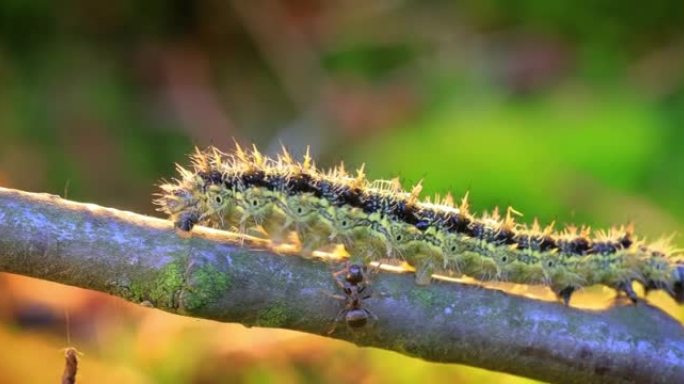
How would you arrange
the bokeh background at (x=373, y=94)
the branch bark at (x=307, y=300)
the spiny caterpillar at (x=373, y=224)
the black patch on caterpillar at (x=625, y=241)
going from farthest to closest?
the bokeh background at (x=373, y=94) < the black patch on caterpillar at (x=625, y=241) < the spiny caterpillar at (x=373, y=224) < the branch bark at (x=307, y=300)

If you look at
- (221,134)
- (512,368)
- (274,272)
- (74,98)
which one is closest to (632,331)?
(512,368)

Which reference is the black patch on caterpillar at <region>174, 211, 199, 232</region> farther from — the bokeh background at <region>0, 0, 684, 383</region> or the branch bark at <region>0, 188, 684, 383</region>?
the bokeh background at <region>0, 0, 684, 383</region>

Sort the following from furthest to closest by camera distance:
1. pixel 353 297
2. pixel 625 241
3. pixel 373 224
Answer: pixel 625 241, pixel 373 224, pixel 353 297

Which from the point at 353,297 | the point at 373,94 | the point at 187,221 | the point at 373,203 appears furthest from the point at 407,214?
the point at 373,94

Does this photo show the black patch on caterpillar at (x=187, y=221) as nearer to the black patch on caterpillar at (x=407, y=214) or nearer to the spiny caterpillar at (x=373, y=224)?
the spiny caterpillar at (x=373, y=224)

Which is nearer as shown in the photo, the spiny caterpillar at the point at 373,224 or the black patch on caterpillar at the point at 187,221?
the black patch on caterpillar at the point at 187,221

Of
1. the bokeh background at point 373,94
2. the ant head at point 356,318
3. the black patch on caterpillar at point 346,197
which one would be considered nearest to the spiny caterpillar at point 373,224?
the black patch on caterpillar at point 346,197

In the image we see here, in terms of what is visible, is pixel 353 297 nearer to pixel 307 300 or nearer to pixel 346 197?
pixel 307 300
